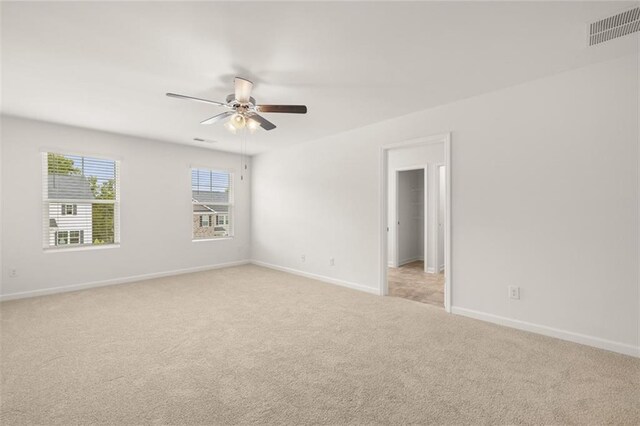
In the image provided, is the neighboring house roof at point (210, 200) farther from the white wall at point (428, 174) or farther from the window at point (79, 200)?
the white wall at point (428, 174)

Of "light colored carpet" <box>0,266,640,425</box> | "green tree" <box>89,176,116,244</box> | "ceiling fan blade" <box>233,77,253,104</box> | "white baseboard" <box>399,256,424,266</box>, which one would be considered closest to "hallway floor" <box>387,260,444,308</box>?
"white baseboard" <box>399,256,424,266</box>

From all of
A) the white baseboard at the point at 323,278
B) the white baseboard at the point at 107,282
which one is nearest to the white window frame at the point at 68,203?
the white baseboard at the point at 107,282

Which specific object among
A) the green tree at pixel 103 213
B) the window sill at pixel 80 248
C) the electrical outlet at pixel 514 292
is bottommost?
the electrical outlet at pixel 514 292

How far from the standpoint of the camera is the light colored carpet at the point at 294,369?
1826 mm

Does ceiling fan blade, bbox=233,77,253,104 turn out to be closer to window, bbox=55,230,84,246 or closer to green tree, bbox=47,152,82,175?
green tree, bbox=47,152,82,175

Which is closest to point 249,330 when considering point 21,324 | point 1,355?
point 1,355

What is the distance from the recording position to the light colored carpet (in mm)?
1826

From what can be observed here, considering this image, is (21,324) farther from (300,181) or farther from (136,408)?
(300,181)

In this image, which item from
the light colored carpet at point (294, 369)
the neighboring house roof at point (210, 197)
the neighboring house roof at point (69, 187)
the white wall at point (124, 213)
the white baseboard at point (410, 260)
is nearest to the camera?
the light colored carpet at point (294, 369)

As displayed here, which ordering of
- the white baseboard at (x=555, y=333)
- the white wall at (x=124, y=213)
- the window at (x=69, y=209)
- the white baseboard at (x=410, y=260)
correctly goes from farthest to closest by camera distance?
1. the white baseboard at (x=410, y=260)
2. the window at (x=69, y=209)
3. the white wall at (x=124, y=213)
4. the white baseboard at (x=555, y=333)

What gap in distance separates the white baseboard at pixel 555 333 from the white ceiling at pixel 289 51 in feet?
7.98

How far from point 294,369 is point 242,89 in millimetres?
2448

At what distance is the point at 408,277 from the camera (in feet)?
18.0

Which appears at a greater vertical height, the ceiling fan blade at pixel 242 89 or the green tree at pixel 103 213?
the ceiling fan blade at pixel 242 89
